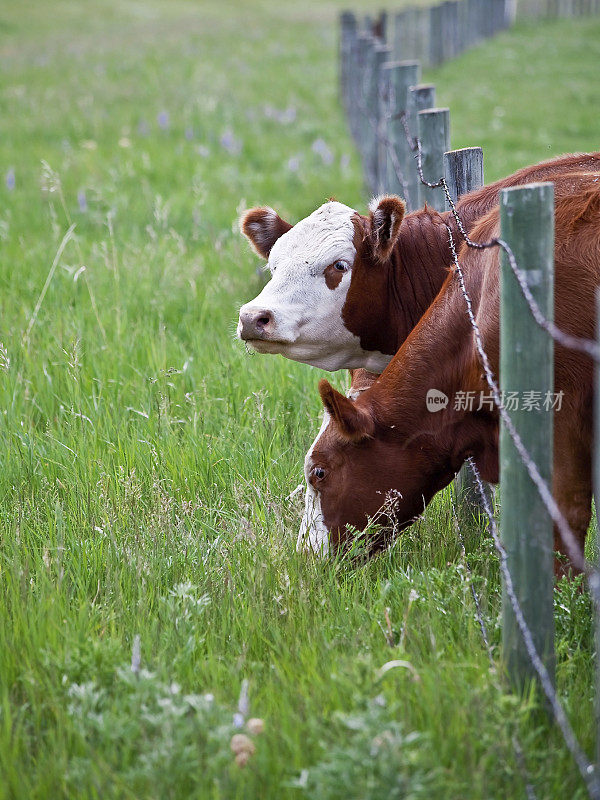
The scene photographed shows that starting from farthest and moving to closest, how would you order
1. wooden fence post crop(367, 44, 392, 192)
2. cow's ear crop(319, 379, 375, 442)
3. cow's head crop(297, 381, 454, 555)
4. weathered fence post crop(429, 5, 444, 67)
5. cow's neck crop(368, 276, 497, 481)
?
weathered fence post crop(429, 5, 444, 67) → wooden fence post crop(367, 44, 392, 192) → cow's head crop(297, 381, 454, 555) → cow's neck crop(368, 276, 497, 481) → cow's ear crop(319, 379, 375, 442)

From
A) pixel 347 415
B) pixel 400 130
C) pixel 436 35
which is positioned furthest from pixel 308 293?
pixel 436 35

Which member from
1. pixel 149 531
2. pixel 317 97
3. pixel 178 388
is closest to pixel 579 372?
pixel 149 531

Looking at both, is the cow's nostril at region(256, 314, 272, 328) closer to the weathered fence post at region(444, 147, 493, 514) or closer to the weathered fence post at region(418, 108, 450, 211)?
the weathered fence post at region(444, 147, 493, 514)

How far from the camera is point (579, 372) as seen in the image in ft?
8.54

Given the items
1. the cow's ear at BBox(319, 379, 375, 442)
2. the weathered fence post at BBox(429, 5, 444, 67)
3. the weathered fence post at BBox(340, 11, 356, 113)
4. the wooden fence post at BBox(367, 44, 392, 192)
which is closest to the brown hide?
the cow's ear at BBox(319, 379, 375, 442)

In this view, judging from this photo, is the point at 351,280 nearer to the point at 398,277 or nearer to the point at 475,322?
the point at 398,277

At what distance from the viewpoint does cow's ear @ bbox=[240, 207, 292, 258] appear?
12.5ft

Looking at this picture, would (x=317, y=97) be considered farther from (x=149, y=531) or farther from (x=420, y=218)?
(x=149, y=531)

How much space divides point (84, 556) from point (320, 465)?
845 millimetres

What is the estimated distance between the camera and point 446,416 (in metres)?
2.97

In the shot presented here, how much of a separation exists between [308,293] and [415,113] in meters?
2.01

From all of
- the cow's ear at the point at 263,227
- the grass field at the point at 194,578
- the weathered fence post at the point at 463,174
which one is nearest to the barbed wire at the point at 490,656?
the grass field at the point at 194,578

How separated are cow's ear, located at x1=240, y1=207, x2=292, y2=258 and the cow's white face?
0.19m

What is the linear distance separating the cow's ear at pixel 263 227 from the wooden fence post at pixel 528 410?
192cm
